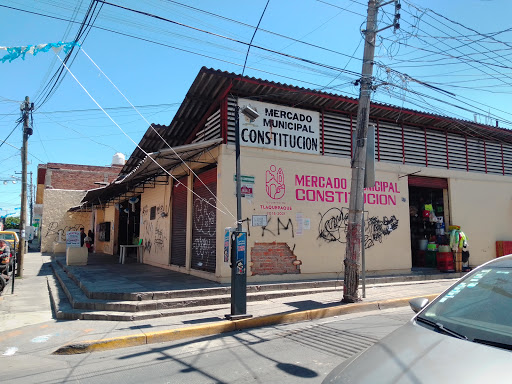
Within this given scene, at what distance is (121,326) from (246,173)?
530 centimetres

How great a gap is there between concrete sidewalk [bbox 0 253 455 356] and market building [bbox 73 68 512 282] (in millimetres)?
1376

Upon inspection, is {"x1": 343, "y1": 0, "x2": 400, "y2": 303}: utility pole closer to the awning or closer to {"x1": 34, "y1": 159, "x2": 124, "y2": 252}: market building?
the awning

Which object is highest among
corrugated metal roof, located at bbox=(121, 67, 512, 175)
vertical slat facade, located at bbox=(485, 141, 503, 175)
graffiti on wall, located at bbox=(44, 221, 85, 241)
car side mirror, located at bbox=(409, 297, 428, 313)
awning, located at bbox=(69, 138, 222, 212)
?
corrugated metal roof, located at bbox=(121, 67, 512, 175)

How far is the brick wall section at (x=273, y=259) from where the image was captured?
35.6 ft

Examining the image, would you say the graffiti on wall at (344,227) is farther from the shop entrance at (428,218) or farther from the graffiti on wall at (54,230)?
the graffiti on wall at (54,230)

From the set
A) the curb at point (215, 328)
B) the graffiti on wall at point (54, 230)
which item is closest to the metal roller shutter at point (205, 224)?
the curb at point (215, 328)

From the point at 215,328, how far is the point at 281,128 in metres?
6.58

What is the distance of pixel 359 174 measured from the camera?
30.1 feet

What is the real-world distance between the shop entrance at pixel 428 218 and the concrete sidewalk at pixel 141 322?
4.25m

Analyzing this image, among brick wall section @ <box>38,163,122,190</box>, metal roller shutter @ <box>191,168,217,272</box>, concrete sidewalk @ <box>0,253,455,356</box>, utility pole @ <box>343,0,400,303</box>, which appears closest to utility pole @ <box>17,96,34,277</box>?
concrete sidewalk @ <box>0,253,455,356</box>

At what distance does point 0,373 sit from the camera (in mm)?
5203

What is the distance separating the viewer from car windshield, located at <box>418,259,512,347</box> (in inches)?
102

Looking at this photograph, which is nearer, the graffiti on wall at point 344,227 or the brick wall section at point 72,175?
the graffiti on wall at point 344,227

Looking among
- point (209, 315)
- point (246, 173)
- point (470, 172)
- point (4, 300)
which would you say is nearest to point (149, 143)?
point (246, 173)
